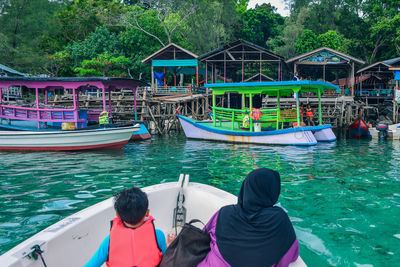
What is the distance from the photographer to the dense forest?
31.7 metres

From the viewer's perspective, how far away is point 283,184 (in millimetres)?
7438

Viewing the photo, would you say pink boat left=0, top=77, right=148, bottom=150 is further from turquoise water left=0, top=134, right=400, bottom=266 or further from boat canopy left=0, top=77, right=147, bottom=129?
turquoise water left=0, top=134, right=400, bottom=266

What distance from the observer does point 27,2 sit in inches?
1307

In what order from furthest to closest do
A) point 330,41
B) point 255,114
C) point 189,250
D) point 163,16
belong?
point 163,16 < point 330,41 < point 255,114 < point 189,250

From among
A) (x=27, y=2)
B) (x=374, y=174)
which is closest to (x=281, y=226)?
(x=374, y=174)

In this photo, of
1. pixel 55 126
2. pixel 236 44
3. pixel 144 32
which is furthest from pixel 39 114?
pixel 144 32

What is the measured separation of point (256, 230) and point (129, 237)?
0.94m

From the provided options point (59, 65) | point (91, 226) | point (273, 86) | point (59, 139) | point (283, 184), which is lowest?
point (283, 184)

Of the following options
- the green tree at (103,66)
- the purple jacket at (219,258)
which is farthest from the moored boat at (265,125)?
the green tree at (103,66)

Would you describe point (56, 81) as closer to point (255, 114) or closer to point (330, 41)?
point (255, 114)

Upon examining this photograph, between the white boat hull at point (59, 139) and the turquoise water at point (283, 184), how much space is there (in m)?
0.49

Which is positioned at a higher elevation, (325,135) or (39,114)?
(39,114)

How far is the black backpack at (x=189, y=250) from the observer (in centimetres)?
241

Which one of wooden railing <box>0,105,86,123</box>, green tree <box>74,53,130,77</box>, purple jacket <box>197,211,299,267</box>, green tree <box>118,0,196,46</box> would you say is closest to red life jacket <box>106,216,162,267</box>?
purple jacket <box>197,211,299,267</box>
